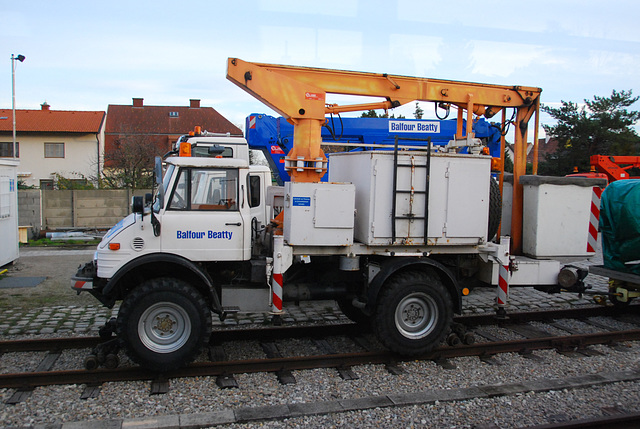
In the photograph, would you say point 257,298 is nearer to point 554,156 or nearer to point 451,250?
point 451,250

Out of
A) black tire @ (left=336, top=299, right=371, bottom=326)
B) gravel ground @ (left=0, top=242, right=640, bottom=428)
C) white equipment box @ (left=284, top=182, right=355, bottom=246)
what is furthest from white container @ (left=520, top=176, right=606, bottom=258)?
white equipment box @ (left=284, top=182, right=355, bottom=246)

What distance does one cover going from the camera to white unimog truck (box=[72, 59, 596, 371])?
606 centimetres

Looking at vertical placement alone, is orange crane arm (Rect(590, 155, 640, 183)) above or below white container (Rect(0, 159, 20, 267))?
above

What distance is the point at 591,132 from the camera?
29.5 m

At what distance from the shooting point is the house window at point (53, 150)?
44.7m

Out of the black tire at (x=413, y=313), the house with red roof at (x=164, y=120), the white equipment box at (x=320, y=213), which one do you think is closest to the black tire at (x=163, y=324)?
the white equipment box at (x=320, y=213)

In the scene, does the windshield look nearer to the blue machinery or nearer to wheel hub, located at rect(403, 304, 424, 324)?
wheel hub, located at rect(403, 304, 424, 324)

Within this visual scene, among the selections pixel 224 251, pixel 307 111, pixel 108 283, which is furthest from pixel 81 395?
pixel 307 111

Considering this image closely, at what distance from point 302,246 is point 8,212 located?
945 centimetres

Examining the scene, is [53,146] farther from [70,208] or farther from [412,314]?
[412,314]

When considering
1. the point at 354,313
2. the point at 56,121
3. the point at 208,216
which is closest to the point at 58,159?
the point at 56,121

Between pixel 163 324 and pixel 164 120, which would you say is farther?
pixel 164 120

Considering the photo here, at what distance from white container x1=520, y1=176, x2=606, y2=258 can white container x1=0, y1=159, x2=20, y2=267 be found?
37.9ft

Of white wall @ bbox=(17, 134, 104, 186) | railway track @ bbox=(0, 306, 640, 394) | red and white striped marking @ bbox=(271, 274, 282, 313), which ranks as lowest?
railway track @ bbox=(0, 306, 640, 394)
